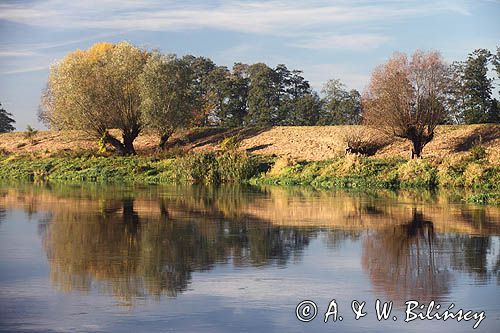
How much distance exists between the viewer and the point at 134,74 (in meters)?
62.8

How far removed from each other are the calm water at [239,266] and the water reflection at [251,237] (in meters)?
0.04

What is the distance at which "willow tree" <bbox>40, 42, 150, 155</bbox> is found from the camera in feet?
200

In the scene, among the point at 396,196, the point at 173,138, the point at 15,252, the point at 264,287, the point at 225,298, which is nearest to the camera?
the point at 225,298

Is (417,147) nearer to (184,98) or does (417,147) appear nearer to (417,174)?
(417,174)

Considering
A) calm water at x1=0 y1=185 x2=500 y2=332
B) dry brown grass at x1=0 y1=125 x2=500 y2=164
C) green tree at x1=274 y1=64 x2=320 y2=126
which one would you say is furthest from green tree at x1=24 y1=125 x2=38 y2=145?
calm water at x1=0 y1=185 x2=500 y2=332

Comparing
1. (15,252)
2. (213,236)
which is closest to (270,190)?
(213,236)

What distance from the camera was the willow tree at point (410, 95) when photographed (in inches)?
1964

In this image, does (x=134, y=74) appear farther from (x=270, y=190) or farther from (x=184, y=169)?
(x=270, y=190)

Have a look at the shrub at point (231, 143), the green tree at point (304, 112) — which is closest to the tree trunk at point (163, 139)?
the shrub at point (231, 143)

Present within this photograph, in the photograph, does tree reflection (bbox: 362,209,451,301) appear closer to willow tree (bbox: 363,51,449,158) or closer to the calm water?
the calm water

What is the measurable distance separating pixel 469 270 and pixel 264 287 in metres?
4.19

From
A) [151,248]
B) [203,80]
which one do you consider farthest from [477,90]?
[151,248]

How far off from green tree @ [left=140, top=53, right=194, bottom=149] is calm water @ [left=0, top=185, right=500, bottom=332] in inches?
1325

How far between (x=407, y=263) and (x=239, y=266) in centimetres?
330
